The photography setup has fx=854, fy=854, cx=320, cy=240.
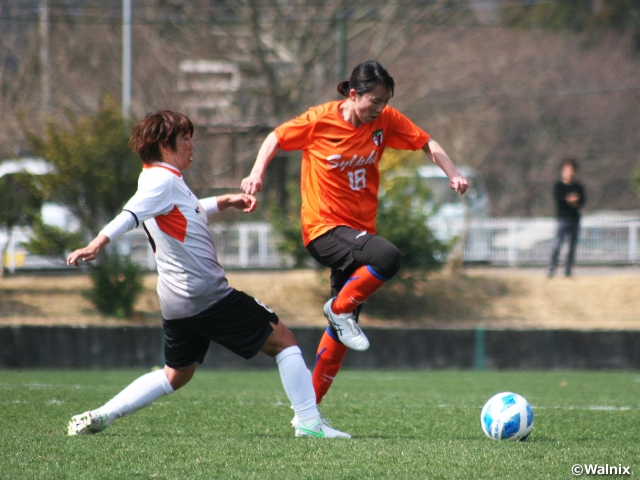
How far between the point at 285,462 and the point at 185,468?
0.49 meters

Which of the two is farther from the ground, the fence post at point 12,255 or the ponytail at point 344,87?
the ponytail at point 344,87

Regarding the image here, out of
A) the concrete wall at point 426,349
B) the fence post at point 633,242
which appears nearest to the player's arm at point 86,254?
the concrete wall at point 426,349

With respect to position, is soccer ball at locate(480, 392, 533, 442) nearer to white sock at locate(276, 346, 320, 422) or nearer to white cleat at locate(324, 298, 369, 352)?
white cleat at locate(324, 298, 369, 352)

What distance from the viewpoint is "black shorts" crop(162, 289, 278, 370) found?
470 centimetres

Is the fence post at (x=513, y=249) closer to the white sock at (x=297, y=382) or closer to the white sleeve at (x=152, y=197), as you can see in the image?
the white sock at (x=297, y=382)

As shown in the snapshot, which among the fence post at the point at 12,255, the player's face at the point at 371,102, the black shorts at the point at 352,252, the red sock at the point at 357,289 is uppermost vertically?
the player's face at the point at 371,102

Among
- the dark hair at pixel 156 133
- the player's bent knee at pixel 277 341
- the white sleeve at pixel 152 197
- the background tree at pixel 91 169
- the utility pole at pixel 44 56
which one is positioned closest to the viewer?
the white sleeve at pixel 152 197

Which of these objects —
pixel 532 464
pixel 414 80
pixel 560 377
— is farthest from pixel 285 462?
pixel 414 80

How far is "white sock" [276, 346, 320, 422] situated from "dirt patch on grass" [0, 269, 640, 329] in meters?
10.7

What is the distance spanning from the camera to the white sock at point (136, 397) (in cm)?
489

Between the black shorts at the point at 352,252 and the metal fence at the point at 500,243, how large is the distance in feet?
42.2

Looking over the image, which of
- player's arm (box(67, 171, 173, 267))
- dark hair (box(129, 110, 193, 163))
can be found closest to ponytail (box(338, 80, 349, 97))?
dark hair (box(129, 110, 193, 163))

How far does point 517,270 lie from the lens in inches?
737

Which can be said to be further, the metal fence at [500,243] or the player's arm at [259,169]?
the metal fence at [500,243]
